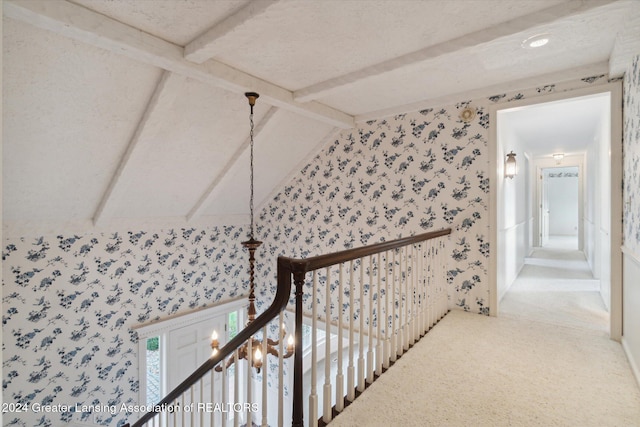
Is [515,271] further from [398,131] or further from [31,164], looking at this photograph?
[31,164]

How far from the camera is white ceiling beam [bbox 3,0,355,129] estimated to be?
71.9 inches

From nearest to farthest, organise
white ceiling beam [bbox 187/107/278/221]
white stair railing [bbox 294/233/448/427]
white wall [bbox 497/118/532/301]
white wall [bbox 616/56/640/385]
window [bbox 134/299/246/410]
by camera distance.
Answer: white stair railing [bbox 294/233/448/427] → white wall [bbox 616/56/640/385] → white ceiling beam [bbox 187/107/278/221] → white wall [bbox 497/118/532/301] → window [bbox 134/299/246/410]

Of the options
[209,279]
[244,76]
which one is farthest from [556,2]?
[209,279]

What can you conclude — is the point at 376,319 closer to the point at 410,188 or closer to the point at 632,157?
the point at 410,188

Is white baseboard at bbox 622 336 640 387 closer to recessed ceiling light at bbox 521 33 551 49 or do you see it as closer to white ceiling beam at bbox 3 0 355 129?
recessed ceiling light at bbox 521 33 551 49

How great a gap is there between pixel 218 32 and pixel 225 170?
1958mm

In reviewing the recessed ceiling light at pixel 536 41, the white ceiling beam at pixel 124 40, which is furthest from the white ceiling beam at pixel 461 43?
the white ceiling beam at pixel 124 40

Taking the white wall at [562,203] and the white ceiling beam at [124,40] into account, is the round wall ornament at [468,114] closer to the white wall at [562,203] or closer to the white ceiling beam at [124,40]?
the white ceiling beam at [124,40]

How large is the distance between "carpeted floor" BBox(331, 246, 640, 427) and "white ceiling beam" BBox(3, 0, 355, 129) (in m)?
2.46

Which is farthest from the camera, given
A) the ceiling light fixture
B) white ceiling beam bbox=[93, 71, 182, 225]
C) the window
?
the ceiling light fixture

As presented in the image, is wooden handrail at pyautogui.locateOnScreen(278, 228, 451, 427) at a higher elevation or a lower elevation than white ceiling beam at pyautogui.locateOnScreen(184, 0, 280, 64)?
lower

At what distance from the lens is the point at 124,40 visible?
2061 mm

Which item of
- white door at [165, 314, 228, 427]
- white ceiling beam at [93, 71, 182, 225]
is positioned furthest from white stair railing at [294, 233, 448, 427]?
white door at [165, 314, 228, 427]

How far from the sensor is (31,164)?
106 inches
